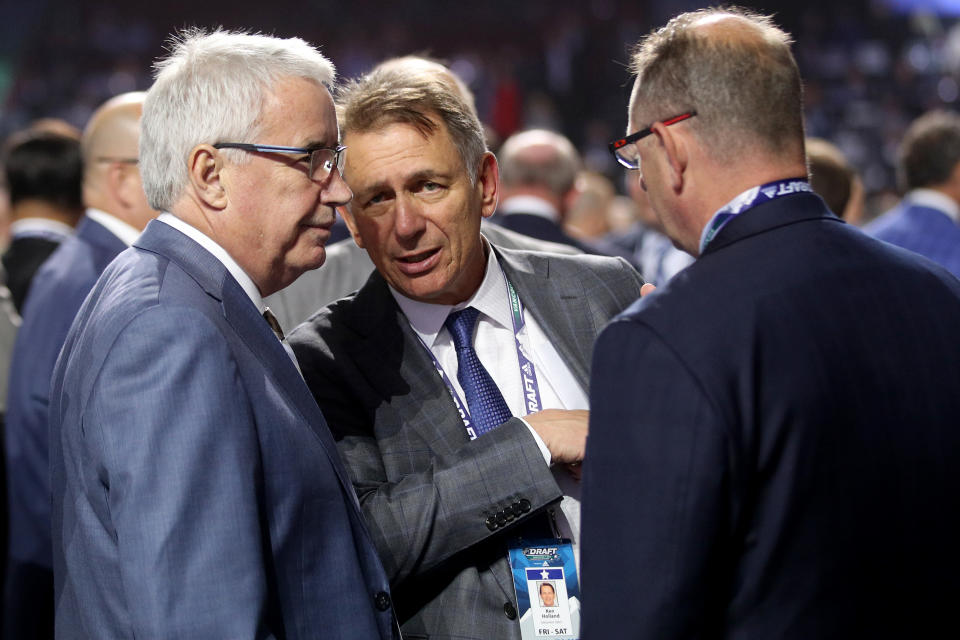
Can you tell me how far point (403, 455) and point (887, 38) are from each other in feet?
48.1

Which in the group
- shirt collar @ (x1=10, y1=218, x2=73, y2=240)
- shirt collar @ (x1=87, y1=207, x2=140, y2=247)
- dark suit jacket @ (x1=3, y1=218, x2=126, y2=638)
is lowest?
dark suit jacket @ (x1=3, y1=218, x2=126, y2=638)

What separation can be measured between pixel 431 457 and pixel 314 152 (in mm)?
638

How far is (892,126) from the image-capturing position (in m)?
13.5

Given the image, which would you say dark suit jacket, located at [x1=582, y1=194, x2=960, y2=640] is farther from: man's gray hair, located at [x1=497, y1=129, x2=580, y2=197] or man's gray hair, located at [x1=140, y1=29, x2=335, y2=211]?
man's gray hair, located at [x1=497, y1=129, x2=580, y2=197]

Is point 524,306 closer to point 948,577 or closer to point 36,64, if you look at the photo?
point 948,577

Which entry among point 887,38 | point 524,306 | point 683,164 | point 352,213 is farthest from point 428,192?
point 887,38

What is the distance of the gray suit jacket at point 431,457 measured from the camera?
188cm

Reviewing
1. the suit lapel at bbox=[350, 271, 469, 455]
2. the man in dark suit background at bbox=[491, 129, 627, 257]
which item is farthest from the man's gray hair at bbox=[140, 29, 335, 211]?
the man in dark suit background at bbox=[491, 129, 627, 257]

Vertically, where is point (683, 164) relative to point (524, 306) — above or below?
above

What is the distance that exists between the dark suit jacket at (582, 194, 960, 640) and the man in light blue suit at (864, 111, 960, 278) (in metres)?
3.13

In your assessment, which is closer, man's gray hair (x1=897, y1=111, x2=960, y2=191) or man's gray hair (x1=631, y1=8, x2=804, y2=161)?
man's gray hair (x1=631, y1=8, x2=804, y2=161)

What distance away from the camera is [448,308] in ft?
7.18

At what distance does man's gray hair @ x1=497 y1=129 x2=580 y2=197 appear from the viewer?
4980mm

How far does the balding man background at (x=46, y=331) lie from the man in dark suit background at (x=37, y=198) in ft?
2.25
